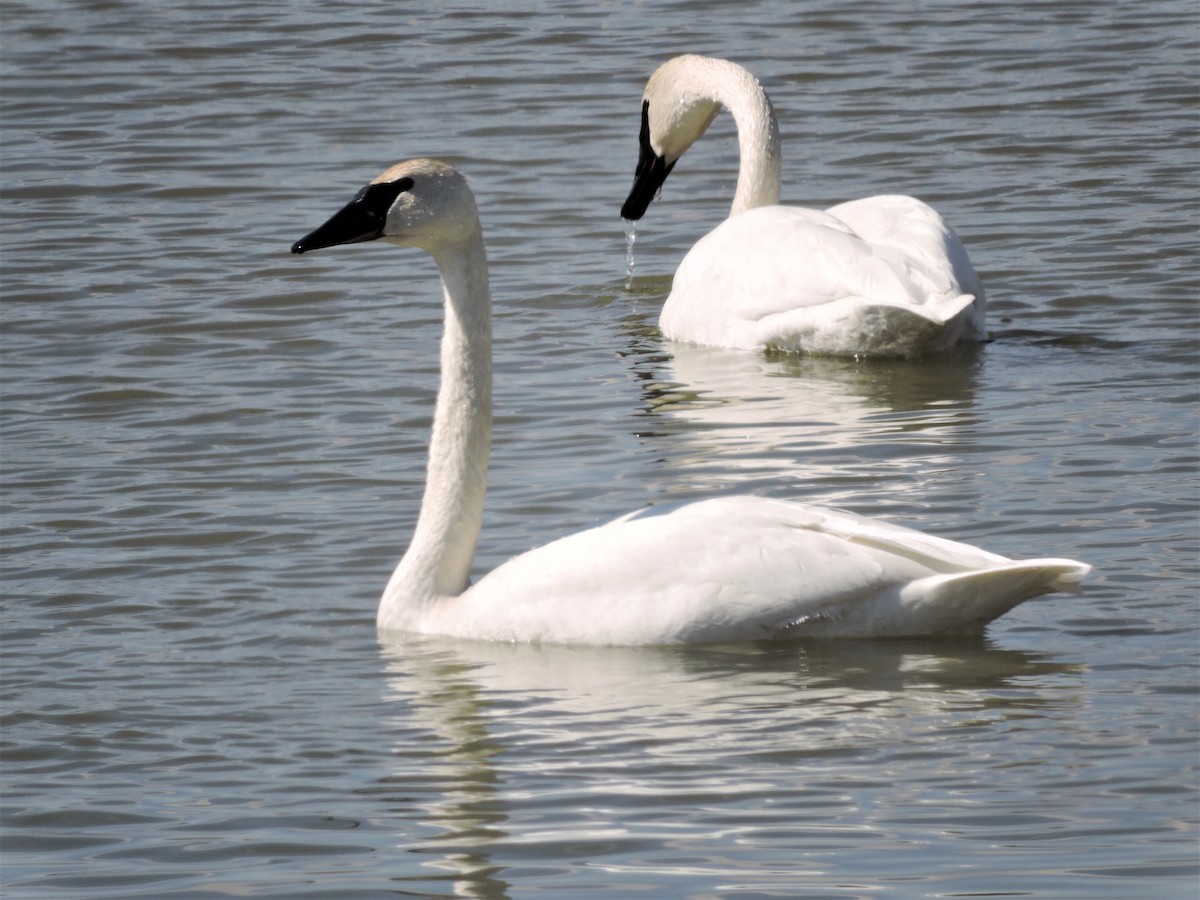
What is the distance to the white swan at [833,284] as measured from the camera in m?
9.77

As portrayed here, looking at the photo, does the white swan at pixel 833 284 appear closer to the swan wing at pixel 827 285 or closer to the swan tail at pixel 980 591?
the swan wing at pixel 827 285

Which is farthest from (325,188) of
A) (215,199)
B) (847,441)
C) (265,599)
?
(265,599)

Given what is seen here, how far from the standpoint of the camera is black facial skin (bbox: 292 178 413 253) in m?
6.68

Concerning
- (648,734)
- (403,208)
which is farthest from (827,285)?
(648,734)

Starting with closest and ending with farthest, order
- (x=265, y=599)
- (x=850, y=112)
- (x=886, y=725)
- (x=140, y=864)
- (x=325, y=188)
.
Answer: (x=140, y=864), (x=886, y=725), (x=265, y=599), (x=325, y=188), (x=850, y=112)

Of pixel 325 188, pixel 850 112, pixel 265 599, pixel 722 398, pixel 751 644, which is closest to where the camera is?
pixel 751 644

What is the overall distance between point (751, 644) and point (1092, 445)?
231cm

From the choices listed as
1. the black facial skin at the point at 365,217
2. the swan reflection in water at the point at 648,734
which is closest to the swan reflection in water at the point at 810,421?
the swan reflection in water at the point at 648,734

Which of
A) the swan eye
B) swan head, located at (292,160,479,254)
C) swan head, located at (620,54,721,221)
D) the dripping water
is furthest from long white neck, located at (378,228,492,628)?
swan head, located at (620,54,721,221)

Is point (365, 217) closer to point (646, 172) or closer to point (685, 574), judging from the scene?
point (685, 574)

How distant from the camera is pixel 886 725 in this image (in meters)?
5.80

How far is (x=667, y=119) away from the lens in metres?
12.5

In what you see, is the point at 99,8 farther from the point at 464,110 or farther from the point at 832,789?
the point at 832,789

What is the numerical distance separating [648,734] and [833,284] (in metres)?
4.51
